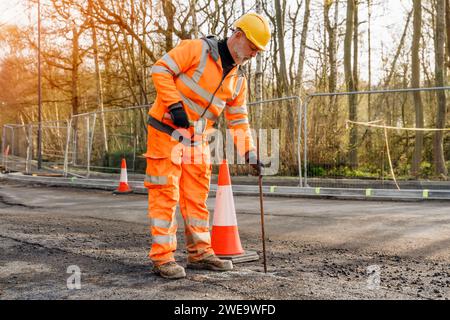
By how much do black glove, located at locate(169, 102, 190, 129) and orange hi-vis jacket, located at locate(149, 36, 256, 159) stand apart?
51 millimetres

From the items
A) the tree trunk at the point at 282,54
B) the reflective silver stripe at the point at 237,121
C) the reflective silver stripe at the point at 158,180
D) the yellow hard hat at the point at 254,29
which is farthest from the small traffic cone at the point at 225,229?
the tree trunk at the point at 282,54

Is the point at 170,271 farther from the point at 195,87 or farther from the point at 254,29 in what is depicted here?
the point at 254,29

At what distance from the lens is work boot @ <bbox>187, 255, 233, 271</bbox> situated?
4.52 metres

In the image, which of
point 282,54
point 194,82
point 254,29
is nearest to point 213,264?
point 194,82

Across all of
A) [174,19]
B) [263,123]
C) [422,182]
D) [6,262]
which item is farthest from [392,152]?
[6,262]

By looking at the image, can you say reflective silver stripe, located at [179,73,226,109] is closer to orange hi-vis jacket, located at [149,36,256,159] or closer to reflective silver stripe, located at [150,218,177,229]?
orange hi-vis jacket, located at [149,36,256,159]

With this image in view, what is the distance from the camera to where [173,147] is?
175 inches

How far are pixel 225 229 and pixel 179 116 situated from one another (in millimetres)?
1355

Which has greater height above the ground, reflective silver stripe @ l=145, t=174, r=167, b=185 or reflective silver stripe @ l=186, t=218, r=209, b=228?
reflective silver stripe @ l=145, t=174, r=167, b=185

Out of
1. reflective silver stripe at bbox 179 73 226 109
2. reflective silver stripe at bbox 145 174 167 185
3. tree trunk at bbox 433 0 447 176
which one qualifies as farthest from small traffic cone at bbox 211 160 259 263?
tree trunk at bbox 433 0 447 176

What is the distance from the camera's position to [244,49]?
4461 millimetres

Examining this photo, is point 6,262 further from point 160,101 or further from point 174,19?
point 174,19
